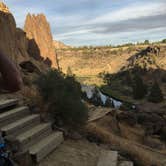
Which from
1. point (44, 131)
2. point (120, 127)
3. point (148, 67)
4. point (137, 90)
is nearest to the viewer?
point (44, 131)

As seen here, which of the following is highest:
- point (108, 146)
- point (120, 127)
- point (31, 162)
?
point (31, 162)

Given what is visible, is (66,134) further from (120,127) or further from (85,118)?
(120,127)

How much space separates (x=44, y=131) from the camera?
7.18m

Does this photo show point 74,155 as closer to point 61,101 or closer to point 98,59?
point 61,101

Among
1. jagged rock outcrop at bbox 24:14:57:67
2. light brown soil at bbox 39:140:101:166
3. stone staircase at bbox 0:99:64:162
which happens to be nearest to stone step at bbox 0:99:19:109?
stone staircase at bbox 0:99:64:162

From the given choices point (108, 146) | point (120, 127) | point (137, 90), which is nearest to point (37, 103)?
point (108, 146)

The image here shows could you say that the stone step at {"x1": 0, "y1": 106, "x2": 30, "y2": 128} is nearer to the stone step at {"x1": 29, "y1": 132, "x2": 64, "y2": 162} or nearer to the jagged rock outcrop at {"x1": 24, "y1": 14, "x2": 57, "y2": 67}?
the stone step at {"x1": 29, "y1": 132, "x2": 64, "y2": 162}

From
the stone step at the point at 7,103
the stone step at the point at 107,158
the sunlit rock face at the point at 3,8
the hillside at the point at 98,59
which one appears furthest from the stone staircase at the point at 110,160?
the hillside at the point at 98,59

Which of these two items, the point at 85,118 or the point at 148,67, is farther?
the point at 148,67

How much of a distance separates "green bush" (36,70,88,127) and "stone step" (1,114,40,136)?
103 cm

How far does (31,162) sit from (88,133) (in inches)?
124

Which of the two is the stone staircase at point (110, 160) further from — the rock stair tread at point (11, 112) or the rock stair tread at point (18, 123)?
the rock stair tread at point (11, 112)

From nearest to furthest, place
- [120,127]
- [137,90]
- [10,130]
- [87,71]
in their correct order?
[10,130], [120,127], [137,90], [87,71]

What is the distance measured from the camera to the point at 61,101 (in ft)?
28.1
